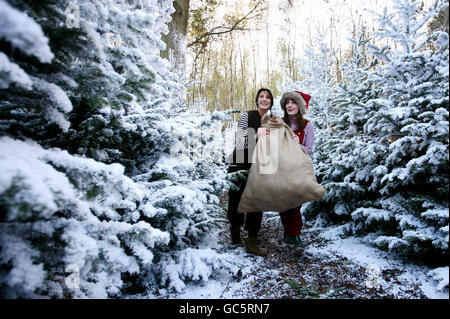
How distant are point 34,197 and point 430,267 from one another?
3.09 meters

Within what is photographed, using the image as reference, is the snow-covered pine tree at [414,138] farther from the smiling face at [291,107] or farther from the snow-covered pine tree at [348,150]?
the smiling face at [291,107]

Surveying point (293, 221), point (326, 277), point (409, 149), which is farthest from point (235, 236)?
point (409, 149)

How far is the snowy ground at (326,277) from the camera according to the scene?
2.03 metres

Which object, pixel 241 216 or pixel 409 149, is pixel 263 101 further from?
pixel 409 149

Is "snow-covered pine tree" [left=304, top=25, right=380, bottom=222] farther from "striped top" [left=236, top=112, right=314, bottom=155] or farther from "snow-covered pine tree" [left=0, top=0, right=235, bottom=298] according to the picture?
"snow-covered pine tree" [left=0, top=0, right=235, bottom=298]

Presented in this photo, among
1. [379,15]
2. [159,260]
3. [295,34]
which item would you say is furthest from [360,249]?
[295,34]

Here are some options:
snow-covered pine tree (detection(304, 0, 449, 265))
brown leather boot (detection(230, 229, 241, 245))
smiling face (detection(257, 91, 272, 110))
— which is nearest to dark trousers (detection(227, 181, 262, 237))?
brown leather boot (detection(230, 229, 241, 245))

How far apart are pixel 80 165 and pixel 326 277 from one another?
231 cm

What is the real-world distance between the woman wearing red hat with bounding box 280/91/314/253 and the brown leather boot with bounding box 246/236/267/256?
0.33m

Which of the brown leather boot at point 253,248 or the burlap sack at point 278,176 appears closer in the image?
the burlap sack at point 278,176

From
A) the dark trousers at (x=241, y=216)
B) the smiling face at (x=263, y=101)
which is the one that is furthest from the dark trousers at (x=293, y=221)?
the smiling face at (x=263, y=101)

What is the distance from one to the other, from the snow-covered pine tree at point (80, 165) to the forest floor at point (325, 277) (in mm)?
238
